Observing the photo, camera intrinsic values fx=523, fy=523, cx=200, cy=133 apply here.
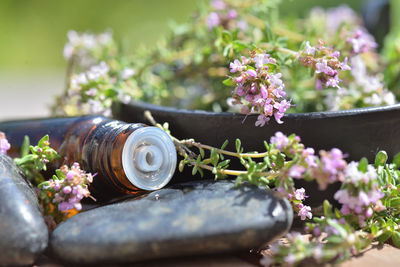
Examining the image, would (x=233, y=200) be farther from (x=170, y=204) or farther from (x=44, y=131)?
(x=44, y=131)

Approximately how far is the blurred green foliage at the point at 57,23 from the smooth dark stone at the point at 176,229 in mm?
3419

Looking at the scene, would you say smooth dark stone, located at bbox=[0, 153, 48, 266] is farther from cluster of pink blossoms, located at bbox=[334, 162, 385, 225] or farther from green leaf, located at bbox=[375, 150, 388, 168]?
green leaf, located at bbox=[375, 150, 388, 168]

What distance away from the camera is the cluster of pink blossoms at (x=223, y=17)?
1.28 meters

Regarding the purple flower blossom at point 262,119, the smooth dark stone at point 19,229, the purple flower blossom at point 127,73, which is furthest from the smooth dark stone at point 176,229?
the purple flower blossom at point 127,73

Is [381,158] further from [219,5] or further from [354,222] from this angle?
[219,5]

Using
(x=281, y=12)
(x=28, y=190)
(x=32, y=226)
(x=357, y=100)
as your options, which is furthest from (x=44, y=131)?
(x=281, y=12)

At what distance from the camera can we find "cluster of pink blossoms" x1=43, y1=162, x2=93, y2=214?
85 centimetres

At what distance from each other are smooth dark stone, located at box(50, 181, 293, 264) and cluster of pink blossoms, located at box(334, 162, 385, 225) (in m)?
0.09

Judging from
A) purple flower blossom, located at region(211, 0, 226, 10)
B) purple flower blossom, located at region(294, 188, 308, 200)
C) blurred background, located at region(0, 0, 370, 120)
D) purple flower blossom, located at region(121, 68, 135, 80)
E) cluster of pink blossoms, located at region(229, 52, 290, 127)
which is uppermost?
blurred background, located at region(0, 0, 370, 120)

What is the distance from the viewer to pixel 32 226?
0.77m

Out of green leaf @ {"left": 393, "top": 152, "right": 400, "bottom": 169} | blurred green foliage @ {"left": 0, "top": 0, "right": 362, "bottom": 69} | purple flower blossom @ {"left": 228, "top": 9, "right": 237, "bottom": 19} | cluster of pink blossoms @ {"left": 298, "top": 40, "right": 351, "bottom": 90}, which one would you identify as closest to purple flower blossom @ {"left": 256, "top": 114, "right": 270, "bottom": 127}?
cluster of pink blossoms @ {"left": 298, "top": 40, "right": 351, "bottom": 90}

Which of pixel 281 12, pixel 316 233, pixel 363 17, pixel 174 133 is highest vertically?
pixel 281 12

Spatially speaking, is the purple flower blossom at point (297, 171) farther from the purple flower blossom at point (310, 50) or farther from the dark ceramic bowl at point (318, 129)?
the purple flower blossom at point (310, 50)

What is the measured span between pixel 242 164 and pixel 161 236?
0.81 ft
